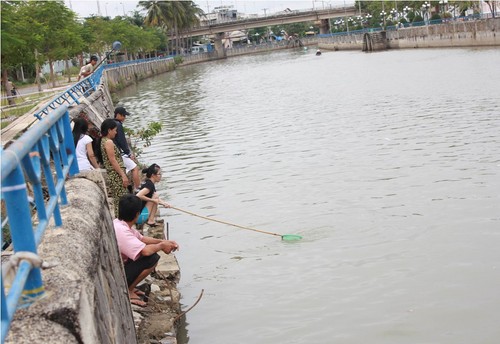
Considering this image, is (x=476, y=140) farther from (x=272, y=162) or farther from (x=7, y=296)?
(x=7, y=296)

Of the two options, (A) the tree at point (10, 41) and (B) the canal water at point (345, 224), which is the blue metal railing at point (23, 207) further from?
(A) the tree at point (10, 41)

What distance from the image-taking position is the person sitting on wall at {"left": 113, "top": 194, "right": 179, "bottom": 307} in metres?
6.52

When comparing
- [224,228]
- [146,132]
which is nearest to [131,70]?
[146,132]

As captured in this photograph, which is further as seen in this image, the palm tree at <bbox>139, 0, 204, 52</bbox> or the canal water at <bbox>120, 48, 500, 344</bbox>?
the palm tree at <bbox>139, 0, 204, 52</bbox>

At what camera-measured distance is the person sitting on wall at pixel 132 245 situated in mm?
6523

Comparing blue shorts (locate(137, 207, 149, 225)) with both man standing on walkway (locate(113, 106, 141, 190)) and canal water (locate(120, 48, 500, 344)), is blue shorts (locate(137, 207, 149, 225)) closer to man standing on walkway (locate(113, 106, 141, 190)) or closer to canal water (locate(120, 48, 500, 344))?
canal water (locate(120, 48, 500, 344))

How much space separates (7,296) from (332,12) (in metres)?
116

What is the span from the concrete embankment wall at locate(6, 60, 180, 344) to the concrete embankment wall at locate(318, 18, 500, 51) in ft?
146

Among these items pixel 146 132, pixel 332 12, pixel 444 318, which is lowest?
pixel 444 318

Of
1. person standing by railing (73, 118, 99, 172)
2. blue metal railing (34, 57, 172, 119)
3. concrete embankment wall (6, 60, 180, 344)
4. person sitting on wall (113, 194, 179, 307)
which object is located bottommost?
person sitting on wall (113, 194, 179, 307)

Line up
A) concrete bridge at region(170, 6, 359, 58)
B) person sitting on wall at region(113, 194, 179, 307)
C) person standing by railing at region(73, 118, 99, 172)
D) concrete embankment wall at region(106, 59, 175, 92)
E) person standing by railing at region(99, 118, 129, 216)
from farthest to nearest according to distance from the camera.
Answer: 1. concrete bridge at region(170, 6, 359, 58)
2. concrete embankment wall at region(106, 59, 175, 92)
3. person standing by railing at region(99, 118, 129, 216)
4. person standing by railing at region(73, 118, 99, 172)
5. person sitting on wall at region(113, 194, 179, 307)

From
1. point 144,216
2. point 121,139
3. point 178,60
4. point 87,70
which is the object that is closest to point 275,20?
point 178,60

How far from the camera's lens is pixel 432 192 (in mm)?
11820

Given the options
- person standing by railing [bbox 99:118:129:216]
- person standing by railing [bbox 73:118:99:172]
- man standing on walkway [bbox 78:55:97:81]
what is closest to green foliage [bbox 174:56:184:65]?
man standing on walkway [bbox 78:55:97:81]
